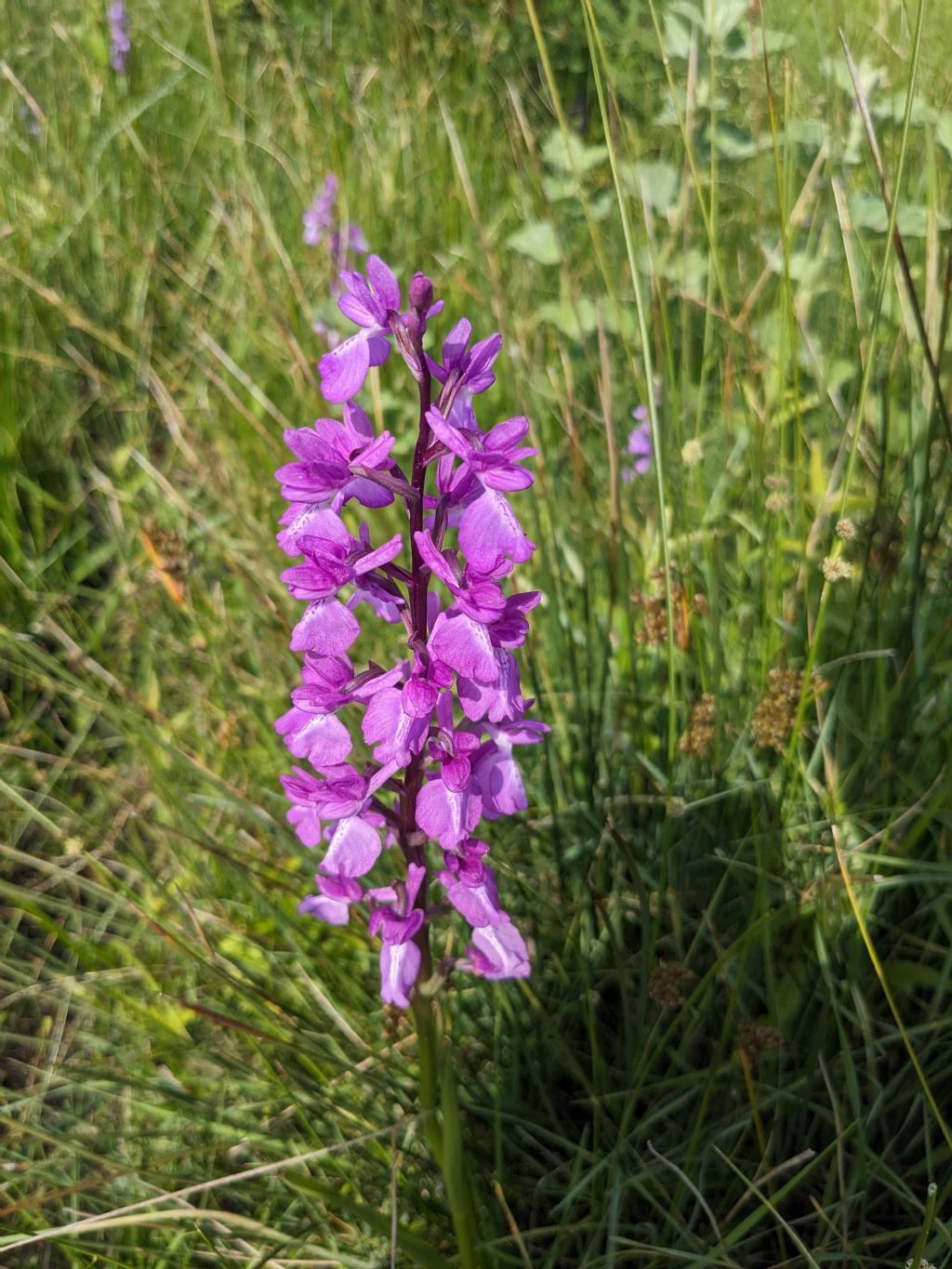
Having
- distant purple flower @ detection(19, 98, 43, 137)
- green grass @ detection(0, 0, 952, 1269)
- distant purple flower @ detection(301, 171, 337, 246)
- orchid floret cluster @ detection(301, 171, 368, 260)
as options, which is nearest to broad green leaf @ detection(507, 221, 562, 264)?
green grass @ detection(0, 0, 952, 1269)

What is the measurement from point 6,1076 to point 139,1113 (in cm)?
37

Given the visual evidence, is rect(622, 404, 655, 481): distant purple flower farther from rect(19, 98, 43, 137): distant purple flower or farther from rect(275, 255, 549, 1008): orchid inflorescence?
rect(19, 98, 43, 137): distant purple flower

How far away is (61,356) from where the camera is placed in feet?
11.3

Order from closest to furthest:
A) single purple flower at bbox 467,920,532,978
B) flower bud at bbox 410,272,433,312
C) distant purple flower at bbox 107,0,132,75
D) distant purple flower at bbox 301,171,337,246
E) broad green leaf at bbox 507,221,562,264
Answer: flower bud at bbox 410,272,433,312 < single purple flower at bbox 467,920,532,978 < broad green leaf at bbox 507,221,562,264 < distant purple flower at bbox 301,171,337,246 < distant purple flower at bbox 107,0,132,75

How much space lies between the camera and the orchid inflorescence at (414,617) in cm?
110

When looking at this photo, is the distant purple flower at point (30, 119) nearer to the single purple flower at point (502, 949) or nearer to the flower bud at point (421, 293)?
the flower bud at point (421, 293)

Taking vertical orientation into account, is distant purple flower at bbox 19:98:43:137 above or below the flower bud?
above

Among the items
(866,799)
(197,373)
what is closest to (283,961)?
(866,799)

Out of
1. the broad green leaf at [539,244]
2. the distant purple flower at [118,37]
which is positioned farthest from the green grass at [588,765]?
the distant purple flower at [118,37]

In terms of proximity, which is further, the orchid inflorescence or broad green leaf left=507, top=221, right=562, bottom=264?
broad green leaf left=507, top=221, right=562, bottom=264

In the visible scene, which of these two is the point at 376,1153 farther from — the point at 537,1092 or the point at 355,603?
the point at 355,603

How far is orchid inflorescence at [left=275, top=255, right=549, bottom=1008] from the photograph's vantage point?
1104mm

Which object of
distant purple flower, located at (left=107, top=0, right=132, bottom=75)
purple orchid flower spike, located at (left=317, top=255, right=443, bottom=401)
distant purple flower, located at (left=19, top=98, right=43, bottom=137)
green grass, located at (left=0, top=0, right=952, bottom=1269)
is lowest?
green grass, located at (left=0, top=0, right=952, bottom=1269)

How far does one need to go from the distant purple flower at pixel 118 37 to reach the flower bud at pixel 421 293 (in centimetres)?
430
